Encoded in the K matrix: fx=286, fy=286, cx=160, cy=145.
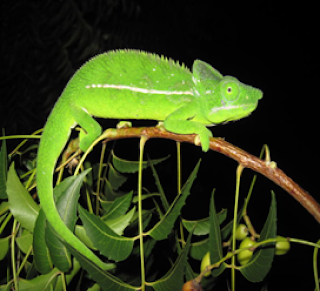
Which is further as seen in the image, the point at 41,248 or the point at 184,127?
the point at 184,127

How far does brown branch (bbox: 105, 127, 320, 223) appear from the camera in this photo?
71cm

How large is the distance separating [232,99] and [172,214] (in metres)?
0.39

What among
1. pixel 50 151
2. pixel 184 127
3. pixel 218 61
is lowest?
pixel 50 151

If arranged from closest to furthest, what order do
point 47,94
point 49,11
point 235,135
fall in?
point 49,11
point 47,94
point 235,135

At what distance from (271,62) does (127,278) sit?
3730 millimetres

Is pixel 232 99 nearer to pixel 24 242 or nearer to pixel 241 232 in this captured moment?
pixel 241 232

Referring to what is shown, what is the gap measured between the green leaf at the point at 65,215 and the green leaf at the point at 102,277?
0.13 metres

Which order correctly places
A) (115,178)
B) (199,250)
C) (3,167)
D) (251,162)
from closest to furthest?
(251,162), (3,167), (199,250), (115,178)

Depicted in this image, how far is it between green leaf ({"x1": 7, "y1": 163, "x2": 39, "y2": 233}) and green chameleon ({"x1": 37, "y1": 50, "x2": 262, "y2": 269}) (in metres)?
0.09

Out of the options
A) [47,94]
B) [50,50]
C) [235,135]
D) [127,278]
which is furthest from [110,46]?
[127,278]

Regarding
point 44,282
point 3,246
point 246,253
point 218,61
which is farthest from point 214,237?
point 218,61

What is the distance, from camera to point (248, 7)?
398cm

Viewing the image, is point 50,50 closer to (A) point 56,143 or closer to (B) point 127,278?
(A) point 56,143

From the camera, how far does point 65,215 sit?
74 cm
